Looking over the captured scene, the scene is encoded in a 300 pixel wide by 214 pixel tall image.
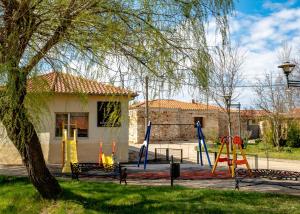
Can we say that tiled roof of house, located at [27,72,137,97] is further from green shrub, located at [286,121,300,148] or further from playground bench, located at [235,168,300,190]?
green shrub, located at [286,121,300,148]

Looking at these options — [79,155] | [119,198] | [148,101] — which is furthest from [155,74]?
[79,155]

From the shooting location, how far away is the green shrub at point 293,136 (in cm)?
2597

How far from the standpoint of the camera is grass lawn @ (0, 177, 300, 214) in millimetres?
7480

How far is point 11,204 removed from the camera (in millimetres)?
8703

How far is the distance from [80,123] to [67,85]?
37.7ft

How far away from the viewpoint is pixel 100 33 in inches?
196

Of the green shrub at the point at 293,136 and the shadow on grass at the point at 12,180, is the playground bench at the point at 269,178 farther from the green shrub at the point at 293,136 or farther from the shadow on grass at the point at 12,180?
the green shrub at the point at 293,136

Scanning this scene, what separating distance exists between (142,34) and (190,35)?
64 centimetres

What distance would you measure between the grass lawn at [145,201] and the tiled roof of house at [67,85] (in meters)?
2.93

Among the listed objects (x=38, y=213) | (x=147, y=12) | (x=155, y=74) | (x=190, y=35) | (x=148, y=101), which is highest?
(x=147, y=12)

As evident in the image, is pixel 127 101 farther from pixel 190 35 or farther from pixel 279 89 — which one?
pixel 279 89

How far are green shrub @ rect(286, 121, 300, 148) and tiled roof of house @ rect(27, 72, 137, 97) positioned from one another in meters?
22.6

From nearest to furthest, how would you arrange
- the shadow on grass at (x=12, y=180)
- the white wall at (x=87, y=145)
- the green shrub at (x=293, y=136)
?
the shadow on grass at (x=12, y=180) → the white wall at (x=87, y=145) → the green shrub at (x=293, y=136)

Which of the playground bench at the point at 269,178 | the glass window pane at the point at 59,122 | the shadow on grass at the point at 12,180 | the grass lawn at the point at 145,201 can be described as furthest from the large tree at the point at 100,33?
the glass window pane at the point at 59,122
